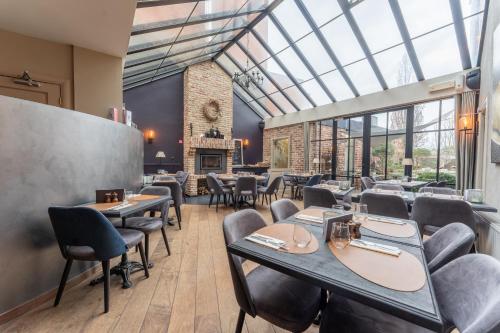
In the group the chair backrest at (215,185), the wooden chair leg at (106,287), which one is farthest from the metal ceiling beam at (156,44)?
the wooden chair leg at (106,287)

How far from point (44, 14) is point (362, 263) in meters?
3.85

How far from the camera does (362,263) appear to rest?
1.11 meters

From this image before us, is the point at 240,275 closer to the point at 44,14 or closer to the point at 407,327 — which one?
the point at 407,327

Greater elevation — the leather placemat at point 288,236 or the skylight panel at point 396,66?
the skylight panel at point 396,66

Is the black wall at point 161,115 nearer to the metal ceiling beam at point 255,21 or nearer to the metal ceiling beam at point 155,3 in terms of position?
the metal ceiling beam at point 255,21

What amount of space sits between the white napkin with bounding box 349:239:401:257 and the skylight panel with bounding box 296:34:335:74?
18.3ft

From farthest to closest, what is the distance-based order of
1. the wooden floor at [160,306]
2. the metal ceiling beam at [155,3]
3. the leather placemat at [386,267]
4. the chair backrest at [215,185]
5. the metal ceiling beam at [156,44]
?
1. the chair backrest at [215,185]
2. the metal ceiling beam at [156,44]
3. the metal ceiling beam at [155,3]
4. the wooden floor at [160,306]
5. the leather placemat at [386,267]

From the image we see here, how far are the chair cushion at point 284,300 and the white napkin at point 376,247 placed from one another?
38 cm

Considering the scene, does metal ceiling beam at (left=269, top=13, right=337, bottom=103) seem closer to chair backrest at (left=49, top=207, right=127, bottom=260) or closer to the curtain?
the curtain

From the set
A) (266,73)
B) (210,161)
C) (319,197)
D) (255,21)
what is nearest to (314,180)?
(319,197)

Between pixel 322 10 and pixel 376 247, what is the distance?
5230mm

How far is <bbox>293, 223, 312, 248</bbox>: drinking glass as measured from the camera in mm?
1343

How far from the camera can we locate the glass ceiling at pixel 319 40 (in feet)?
13.4

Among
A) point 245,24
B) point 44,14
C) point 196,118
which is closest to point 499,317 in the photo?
point 44,14
